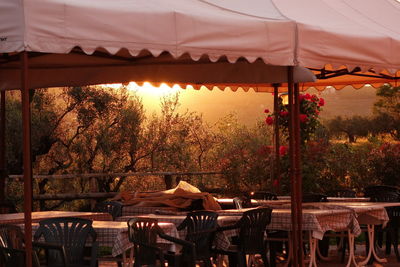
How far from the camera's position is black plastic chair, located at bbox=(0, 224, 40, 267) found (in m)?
6.68

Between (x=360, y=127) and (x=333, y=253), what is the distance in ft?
89.4

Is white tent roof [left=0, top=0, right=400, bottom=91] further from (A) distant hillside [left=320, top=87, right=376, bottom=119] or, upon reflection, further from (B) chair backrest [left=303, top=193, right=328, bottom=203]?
(A) distant hillside [left=320, top=87, right=376, bottom=119]

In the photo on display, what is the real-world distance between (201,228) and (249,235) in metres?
0.80

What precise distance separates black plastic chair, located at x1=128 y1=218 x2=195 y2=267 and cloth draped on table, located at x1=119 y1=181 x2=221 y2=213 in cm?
191

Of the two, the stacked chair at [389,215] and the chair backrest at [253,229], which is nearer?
the chair backrest at [253,229]

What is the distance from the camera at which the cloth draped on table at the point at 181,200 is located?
948cm

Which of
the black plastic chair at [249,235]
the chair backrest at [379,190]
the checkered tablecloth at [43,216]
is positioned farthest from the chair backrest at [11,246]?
the chair backrest at [379,190]

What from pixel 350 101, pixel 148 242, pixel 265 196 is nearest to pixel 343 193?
pixel 265 196

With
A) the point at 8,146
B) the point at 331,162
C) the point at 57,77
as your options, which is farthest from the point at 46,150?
the point at 57,77

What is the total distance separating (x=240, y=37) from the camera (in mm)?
7180

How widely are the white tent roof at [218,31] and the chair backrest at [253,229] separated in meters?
1.64

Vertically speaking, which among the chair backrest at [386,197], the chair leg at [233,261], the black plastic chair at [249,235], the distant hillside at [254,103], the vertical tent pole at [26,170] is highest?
the distant hillside at [254,103]

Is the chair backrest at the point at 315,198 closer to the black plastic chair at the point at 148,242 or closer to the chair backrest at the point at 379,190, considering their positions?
the chair backrest at the point at 379,190

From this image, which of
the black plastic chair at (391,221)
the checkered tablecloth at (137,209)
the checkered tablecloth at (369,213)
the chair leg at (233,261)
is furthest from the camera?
the black plastic chair at (391,221)
